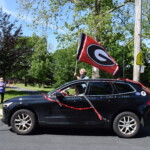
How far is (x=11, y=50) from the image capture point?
22.2 metres

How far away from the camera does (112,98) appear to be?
6566 mm

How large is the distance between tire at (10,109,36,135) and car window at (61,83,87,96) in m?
1.16

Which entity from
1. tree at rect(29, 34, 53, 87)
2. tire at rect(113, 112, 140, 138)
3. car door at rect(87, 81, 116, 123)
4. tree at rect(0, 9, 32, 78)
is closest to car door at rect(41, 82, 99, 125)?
car door at rect(87, 81, 116, 123)

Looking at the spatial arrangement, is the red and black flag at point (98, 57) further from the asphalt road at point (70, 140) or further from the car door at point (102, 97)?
the asphalt road at point (70, 140)

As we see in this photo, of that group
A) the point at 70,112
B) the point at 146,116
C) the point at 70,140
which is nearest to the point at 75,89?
the point at 70,112

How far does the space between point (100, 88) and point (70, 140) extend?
1.66 m

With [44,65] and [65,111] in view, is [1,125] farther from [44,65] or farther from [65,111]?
[44,65]

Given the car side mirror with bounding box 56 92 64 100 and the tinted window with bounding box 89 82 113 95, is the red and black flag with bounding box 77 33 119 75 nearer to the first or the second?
the tinted window with bounding box 89 82 113 95

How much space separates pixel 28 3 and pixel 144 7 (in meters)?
14.5

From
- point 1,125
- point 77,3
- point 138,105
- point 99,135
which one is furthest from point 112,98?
point 77,3

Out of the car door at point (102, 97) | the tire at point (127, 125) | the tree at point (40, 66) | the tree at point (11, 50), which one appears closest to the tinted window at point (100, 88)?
the car door at point (102, 97)

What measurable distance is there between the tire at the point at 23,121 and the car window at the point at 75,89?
45.5 inches

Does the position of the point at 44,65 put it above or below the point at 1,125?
above

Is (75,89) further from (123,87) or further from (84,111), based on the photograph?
(123,87)
